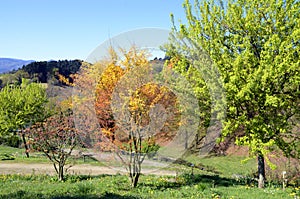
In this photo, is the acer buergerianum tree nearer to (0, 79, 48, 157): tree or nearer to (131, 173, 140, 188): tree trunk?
(131, 173, 140, 188): tree trunk

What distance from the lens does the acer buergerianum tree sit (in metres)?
9.48

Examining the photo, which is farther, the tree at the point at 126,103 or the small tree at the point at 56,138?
the small tree at the point at 56,138

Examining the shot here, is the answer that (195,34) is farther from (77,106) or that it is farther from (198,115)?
(77,106)

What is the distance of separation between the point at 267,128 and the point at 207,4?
191 inches

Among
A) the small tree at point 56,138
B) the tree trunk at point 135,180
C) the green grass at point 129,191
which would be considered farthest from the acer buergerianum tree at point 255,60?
the small tree at point 56,138

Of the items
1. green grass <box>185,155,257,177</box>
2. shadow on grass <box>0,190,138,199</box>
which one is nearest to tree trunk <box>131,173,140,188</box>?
shadow on grass <box>0,190,138,199</box>

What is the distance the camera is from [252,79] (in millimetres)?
9281

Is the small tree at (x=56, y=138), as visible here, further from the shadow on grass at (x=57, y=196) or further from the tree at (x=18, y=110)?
the tree at (x=18, y=110)

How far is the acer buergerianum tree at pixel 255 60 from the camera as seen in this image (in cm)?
948

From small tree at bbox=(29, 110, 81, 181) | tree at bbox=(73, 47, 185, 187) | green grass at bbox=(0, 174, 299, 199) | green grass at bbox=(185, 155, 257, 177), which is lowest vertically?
green grass at bbox=(185, 155, 257, 177)

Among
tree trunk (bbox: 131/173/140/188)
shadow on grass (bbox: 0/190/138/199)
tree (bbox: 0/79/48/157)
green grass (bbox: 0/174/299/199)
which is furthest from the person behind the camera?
tree (bbox: 0/79/48/157)

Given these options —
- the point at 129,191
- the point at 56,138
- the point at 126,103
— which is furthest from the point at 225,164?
the point at 126,103

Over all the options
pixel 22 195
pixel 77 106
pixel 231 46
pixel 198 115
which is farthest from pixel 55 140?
pixel 231 46

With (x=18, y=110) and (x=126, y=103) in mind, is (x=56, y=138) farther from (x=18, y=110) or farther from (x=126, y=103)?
(x=18, y=110)
